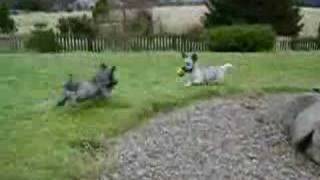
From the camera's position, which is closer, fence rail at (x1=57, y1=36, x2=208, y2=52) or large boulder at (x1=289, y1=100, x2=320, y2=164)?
large boulder at (x1=289, y1=100, x2=320, y2=164)

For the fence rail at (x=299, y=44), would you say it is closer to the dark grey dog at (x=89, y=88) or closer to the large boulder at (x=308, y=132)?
the dark grey dog at (x=89, y=88)

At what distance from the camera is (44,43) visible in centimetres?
1966

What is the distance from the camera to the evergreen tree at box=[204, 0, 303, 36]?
29250mm

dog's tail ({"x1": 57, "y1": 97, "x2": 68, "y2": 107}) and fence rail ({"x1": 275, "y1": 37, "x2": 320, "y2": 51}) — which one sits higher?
dog's tail ({"x1": 57, "y1": 97, "x2": 68, "y2": 107})

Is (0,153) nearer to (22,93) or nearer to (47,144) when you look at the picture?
(47,144)

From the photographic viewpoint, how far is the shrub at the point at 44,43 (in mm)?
19609

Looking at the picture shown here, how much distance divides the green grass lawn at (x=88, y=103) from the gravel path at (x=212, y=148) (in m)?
0.35

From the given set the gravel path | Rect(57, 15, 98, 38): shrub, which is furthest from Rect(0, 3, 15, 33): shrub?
the gravel path

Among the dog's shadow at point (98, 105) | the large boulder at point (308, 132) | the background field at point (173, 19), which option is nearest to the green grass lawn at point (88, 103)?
the dog's shadow at point (98, 105)

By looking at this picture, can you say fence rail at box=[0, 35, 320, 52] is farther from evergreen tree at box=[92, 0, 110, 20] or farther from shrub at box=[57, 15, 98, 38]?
evergreen tree at box=[92, 0, 110, 20]

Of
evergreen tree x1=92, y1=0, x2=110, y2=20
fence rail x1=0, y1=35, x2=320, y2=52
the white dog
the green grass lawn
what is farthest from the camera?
evergreen tree x1=92, y1=0, x2=110, y2=20

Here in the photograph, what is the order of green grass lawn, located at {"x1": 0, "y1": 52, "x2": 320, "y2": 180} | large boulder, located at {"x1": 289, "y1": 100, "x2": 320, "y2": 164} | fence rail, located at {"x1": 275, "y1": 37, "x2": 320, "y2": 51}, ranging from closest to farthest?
green grass lawn, located at {"x1": 0, "y1": 52, "x2": 320, "y2": 180} → large boulder, located at {"x1": 289, "y1": 100, "x2": 320, "y2": 164} → fence rail, located at {"x1": 275, "y1": 37, "x2": 320, "y2": 51}

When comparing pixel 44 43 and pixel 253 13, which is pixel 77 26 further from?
pixel 253 13

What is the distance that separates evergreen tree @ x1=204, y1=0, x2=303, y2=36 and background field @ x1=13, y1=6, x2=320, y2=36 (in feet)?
3.87
